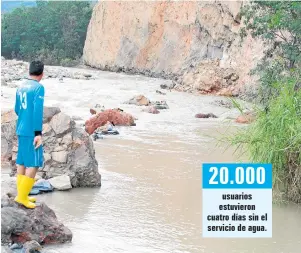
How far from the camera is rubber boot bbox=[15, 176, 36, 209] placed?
5.37m

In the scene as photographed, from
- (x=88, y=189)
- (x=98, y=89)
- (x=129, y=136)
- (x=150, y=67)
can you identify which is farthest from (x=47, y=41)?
(x=88, y=189)

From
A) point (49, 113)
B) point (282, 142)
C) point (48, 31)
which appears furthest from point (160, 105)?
point (48, 31)

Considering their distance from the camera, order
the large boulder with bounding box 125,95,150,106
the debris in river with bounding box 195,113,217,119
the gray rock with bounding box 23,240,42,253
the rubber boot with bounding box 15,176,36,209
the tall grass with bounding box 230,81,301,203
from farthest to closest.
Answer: the large boulder with bounding box 125,95,150,106 < the debris in river with bounding box 195,113,217,119 < the tall grass with bounding box 230,81,301,203 < the rubber boot with bounding box 15,176,36,209 < the gray rock with bounding box 23,240,42,253

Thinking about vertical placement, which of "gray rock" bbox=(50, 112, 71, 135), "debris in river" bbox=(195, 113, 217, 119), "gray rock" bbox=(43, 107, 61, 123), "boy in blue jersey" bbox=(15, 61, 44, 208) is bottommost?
"debris in river" bbox=(195, 113, 217, 119)

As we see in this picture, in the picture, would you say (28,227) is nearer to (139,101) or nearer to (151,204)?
(151,204)

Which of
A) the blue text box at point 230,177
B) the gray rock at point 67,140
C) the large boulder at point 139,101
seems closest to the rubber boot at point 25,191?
the blue text box at point 230,177

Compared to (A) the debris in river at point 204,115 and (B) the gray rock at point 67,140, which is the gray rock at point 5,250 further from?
(A) the debris in river at point 204,115

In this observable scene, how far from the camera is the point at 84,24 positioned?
55.7 metres

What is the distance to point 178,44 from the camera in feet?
122

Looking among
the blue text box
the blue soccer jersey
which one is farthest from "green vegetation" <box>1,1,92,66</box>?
the blue soccer jersey

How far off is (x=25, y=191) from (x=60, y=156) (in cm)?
286

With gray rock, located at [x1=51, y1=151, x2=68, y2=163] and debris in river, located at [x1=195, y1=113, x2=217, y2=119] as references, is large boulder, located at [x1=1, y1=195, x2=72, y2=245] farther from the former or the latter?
debris in river, located at [x1=195, y1=113, x2=217, y2=119]

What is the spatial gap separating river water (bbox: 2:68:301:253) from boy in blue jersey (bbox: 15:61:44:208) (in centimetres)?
→ 70

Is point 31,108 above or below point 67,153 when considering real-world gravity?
above
